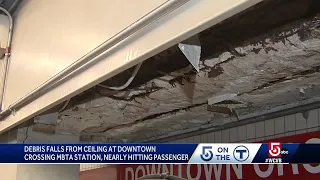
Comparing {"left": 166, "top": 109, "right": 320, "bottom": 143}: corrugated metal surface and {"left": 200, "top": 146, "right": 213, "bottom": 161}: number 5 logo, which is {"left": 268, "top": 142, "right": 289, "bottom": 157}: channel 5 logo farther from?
{"left": 166, "top": 109, "right": 320, "bottom": 143}: corrugated metal surface

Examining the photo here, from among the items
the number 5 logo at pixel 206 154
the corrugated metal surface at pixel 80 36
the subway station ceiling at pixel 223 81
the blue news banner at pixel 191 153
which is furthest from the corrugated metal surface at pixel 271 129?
the corrugated metal surface at pixel 80 36

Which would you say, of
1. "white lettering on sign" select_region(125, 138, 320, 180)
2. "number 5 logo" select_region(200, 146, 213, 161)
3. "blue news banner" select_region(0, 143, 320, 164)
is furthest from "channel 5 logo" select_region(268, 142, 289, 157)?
"white lettering on sign" select_region(125, 138, 320, 180)

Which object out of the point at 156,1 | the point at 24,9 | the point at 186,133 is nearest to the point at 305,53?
the point at 156,1

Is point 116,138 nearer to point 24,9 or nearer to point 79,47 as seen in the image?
point 24,9

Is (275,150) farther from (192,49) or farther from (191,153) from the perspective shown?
(192,49)

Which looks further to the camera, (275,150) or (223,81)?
(223,81)

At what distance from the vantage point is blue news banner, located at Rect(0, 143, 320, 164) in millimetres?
1575

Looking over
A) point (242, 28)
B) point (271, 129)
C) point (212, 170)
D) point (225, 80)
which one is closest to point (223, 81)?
point (225, 80)

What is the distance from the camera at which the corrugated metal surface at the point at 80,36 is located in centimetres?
128

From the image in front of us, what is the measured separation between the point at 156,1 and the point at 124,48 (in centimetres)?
24

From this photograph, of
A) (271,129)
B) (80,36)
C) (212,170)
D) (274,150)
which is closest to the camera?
(274,150)

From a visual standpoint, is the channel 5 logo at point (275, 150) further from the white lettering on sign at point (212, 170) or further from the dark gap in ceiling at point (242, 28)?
the white lettering on sign at point (212, 170)

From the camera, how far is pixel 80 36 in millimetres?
1930

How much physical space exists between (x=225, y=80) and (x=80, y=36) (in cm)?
69
